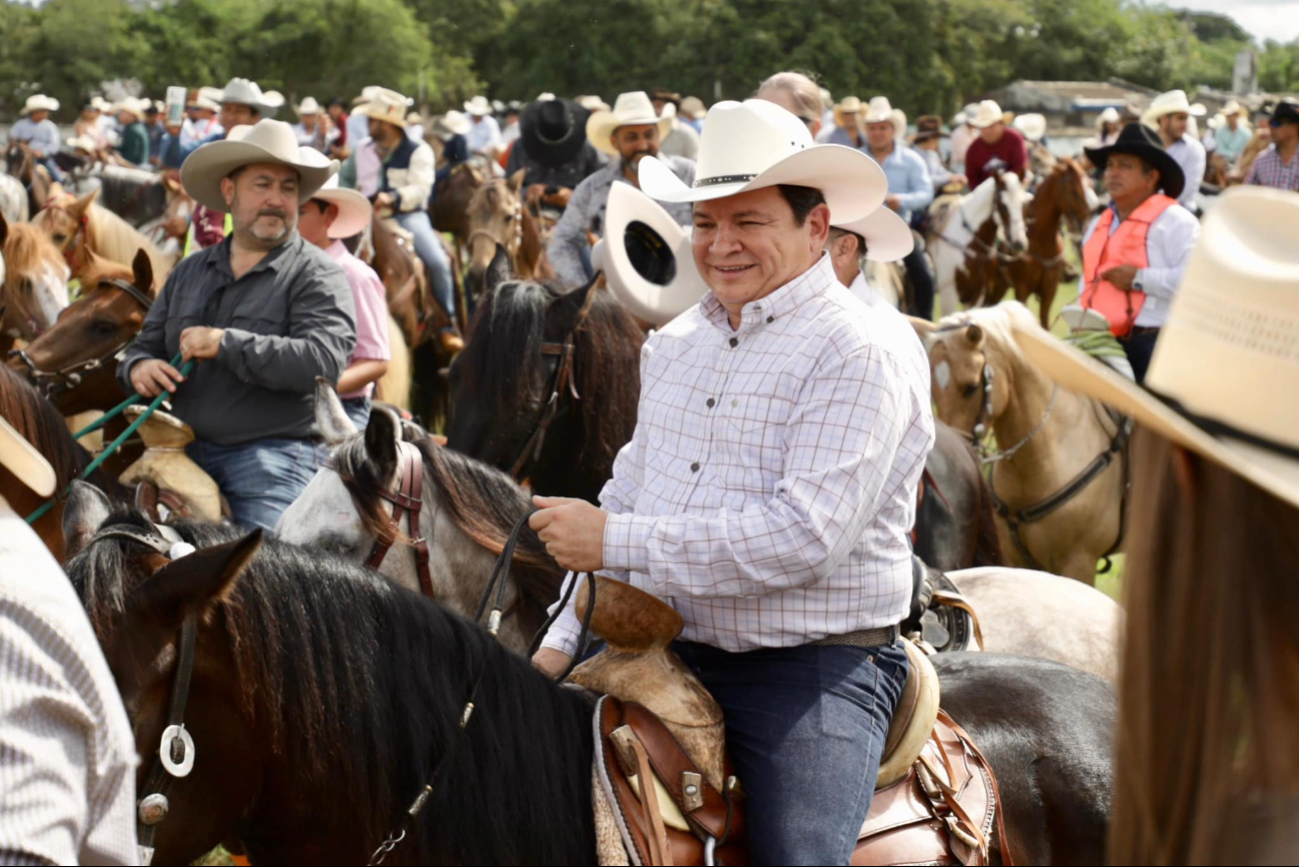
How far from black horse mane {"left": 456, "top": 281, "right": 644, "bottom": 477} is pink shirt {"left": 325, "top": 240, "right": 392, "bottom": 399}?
1.03 metres

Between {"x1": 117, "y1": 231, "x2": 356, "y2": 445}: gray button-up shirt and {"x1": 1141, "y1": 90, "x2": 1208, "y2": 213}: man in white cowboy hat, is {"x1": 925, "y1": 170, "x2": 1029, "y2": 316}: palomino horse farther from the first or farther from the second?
{"x1": 117, "y1": 231, "x2": 356, "y2": 445}: gray button-up shirt

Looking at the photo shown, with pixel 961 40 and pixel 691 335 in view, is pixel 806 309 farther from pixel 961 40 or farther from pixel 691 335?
pixel 961 40

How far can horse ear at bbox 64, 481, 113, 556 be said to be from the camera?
8.57 ft

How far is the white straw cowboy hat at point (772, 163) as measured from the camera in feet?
9.14

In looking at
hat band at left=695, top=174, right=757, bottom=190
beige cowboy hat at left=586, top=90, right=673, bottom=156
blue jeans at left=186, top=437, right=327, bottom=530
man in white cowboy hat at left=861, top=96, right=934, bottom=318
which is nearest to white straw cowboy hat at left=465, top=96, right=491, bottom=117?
man in white cowboy hat at left=861, top=96, right=934, bottom=318

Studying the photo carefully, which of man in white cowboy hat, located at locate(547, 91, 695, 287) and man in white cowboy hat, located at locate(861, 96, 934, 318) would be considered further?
man in white cowboy hat, located at locate(861, 96, 934, 318)

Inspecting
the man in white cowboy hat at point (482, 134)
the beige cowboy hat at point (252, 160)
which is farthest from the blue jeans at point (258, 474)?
the man in white cowboy hat at point (482, 134)

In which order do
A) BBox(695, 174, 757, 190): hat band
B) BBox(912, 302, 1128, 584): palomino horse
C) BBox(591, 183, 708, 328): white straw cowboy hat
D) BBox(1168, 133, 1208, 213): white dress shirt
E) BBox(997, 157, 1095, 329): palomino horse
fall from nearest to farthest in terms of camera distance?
BBox(695, 174, 757, 190): hat band → BBox(591, 183, 708, 328): white straw cowboy hat → BBox(912, 302, 1128, 584): palomino horse → BBox(1168, 133, 1208, 213): white dress shirt → BBox(997, 157, 1095, 329): palomino horse

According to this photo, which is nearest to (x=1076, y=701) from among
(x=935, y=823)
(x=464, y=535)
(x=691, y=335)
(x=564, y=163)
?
(x=935, y=823)

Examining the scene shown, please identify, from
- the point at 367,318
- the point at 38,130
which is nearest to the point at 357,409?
the point at 367,318

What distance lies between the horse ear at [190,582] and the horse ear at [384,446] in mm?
1473

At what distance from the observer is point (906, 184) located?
14.8 m

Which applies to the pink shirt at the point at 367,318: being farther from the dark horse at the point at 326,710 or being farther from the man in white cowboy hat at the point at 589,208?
the dark horse at the point at 326,710

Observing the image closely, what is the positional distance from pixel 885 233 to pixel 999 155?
47.2 ft
